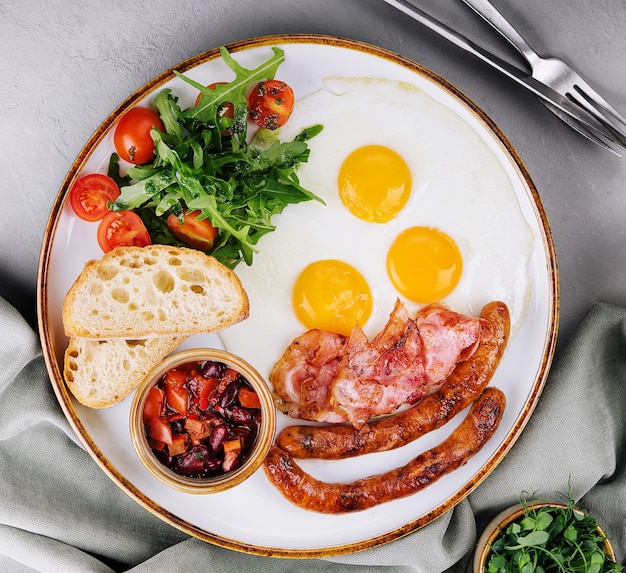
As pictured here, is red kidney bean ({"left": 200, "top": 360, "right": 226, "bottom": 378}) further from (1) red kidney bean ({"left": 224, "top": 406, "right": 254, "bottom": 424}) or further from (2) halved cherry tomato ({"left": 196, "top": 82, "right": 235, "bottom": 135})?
(2) halved cherry tomato ({"left": 196, "top": 82, "right": 235, "bottom": 135})

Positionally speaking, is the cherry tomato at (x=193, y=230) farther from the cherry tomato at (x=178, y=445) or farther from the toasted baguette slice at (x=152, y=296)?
the cherry tomato at (x=178, y=445)

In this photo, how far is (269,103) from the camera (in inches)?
136

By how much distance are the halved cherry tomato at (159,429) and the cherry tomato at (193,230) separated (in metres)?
0.95

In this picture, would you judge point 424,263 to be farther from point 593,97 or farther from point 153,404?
point 153,404

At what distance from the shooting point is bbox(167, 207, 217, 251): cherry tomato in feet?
11.2

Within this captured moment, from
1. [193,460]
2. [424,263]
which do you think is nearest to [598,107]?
[424,263]

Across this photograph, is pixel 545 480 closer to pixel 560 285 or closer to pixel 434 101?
pixel 560 285

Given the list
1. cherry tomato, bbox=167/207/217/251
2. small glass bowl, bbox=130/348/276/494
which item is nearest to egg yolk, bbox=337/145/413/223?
cherry tomato, bbox=167/207/217/251

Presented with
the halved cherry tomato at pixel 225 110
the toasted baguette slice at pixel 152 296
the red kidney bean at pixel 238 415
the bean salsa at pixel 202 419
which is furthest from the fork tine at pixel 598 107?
the red kidney bean at pixel 238 415

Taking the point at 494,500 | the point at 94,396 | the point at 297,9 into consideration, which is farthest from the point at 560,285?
the point at 94,396

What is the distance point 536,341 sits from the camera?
12.5 ft

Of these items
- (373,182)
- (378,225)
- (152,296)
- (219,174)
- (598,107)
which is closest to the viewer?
(152,296)

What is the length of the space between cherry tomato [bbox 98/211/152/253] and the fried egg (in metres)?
0.60

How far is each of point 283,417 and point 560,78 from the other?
263 centimetres
